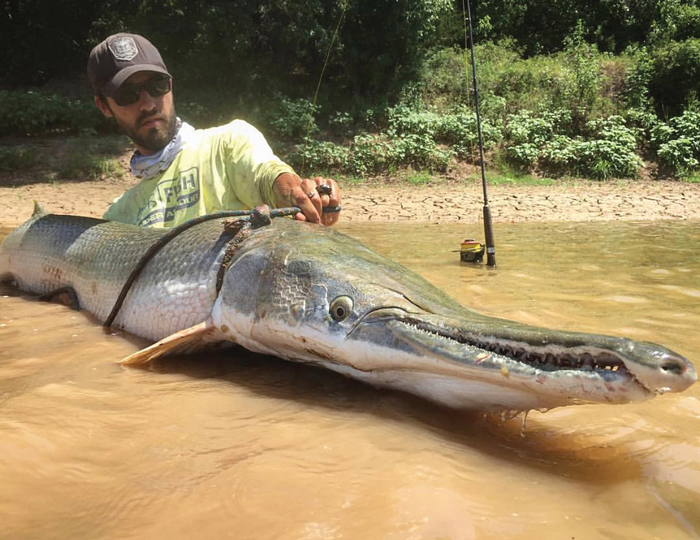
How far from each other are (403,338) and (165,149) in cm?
253

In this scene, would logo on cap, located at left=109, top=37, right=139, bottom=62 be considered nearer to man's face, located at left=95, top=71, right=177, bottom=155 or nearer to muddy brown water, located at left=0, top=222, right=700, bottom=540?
man's face, located at left=95, top=71, right=177, bottom=155

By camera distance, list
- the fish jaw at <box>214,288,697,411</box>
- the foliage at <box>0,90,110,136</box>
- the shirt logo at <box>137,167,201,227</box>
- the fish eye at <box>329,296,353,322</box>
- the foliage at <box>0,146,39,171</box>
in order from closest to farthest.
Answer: the fish jaw at <box>214,288,697,411</box> → the fish eye at <box>329,296,353,322</box> → the shirt logo at <box>137,167,201,227</box> → the foliage at <box>0,146,39,171</box> → the foliage at <box>0,90,110,136</box>

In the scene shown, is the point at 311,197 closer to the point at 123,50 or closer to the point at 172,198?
the point at 172,198

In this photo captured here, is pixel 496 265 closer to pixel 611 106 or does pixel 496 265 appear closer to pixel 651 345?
pixel 651 345

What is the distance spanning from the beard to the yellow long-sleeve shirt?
123 millimetres

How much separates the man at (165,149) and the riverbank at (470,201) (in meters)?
5.32

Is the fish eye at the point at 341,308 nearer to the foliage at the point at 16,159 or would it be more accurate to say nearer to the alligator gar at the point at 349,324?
the alligator gar at the point at 349,324

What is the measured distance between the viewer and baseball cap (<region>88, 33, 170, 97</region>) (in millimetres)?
3275

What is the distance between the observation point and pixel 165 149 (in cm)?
353

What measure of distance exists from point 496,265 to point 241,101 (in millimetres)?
11891

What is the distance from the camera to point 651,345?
1.22m

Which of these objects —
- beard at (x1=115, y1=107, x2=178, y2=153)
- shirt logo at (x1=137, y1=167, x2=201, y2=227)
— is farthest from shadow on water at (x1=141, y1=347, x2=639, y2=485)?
beard at (x1=115, y1=107, x2=178, y2=153)

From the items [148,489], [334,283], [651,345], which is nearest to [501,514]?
[651,345]

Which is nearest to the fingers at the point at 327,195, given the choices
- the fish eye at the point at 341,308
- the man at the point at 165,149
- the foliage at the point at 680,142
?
the man at the point at 165,149
